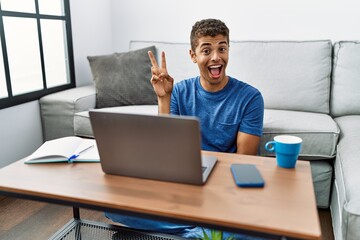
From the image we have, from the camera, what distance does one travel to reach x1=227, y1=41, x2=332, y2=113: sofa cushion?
229 centimetres

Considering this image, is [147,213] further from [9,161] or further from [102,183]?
[9,161]

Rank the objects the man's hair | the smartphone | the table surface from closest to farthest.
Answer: the table surface → the smartphone → the man's hair

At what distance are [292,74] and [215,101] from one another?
1049 millimetres

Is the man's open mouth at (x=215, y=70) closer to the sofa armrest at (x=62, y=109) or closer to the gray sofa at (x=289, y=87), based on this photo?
the gray sofa at (x=289, y=87)

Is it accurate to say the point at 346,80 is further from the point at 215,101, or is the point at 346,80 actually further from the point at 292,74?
the point at 215,101

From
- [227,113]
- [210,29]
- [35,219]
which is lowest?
[35,219]

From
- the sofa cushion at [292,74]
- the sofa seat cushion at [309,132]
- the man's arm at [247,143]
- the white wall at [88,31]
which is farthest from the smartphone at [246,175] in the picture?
the white wall at [88,31]

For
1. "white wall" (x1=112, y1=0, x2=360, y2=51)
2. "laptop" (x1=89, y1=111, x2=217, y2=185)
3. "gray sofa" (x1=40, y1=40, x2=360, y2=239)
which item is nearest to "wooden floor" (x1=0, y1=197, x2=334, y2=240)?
"gray sofa" (x1=40, y1=40, x2=360, y2=239)

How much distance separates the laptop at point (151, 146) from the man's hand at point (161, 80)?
53 cm

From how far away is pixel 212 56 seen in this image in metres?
1.41

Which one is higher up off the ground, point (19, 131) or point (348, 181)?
point (348, 181)

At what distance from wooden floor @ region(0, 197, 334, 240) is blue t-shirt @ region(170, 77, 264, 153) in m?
0.74

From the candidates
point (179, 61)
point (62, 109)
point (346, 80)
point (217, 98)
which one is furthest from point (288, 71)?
point (62, 109)

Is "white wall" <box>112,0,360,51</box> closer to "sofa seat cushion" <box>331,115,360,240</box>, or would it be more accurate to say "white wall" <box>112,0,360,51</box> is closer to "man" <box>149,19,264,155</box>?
"sofa seat cushion" <box>331,115,360,240</box>
